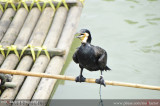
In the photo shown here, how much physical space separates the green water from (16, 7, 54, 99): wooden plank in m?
0.79

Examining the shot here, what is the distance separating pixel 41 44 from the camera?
5719mm

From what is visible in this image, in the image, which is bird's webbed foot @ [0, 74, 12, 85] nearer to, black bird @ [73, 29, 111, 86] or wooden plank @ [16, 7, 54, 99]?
wooden plank @ [16, 7, 54, 99]

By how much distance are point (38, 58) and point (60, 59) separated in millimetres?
432

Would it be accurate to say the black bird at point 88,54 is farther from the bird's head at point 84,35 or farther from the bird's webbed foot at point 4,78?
the bird's webbed foot at point 4,78

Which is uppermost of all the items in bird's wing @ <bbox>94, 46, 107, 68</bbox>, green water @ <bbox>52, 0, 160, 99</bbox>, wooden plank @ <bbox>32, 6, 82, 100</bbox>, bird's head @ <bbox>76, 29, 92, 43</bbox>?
bird's head @ <bbox>76, 29, 92, 43</bbox>

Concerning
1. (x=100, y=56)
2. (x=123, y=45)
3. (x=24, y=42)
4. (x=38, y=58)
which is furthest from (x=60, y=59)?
(x=123, y=45)

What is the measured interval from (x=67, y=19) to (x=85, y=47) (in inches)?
104

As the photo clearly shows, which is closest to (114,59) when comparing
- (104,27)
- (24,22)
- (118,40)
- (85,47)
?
(118,40)

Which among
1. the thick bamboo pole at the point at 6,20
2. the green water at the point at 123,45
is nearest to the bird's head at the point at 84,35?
the green water at the point at 123,45

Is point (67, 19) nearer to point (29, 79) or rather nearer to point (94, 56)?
point (29, 79)

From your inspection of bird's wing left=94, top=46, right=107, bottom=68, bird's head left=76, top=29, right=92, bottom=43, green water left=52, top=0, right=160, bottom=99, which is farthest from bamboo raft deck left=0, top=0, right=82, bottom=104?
bird's head left=76, top=29, right=92, bottom=43

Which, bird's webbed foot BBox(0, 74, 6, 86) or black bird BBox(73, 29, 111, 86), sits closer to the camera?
black bird BBox(73, 29, 111, 86)

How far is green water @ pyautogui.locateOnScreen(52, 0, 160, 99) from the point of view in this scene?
18.5 feet

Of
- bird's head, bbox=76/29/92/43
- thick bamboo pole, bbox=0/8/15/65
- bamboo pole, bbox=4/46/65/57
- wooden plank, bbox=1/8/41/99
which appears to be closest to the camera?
bird's head, bbox=76/29/92/43
